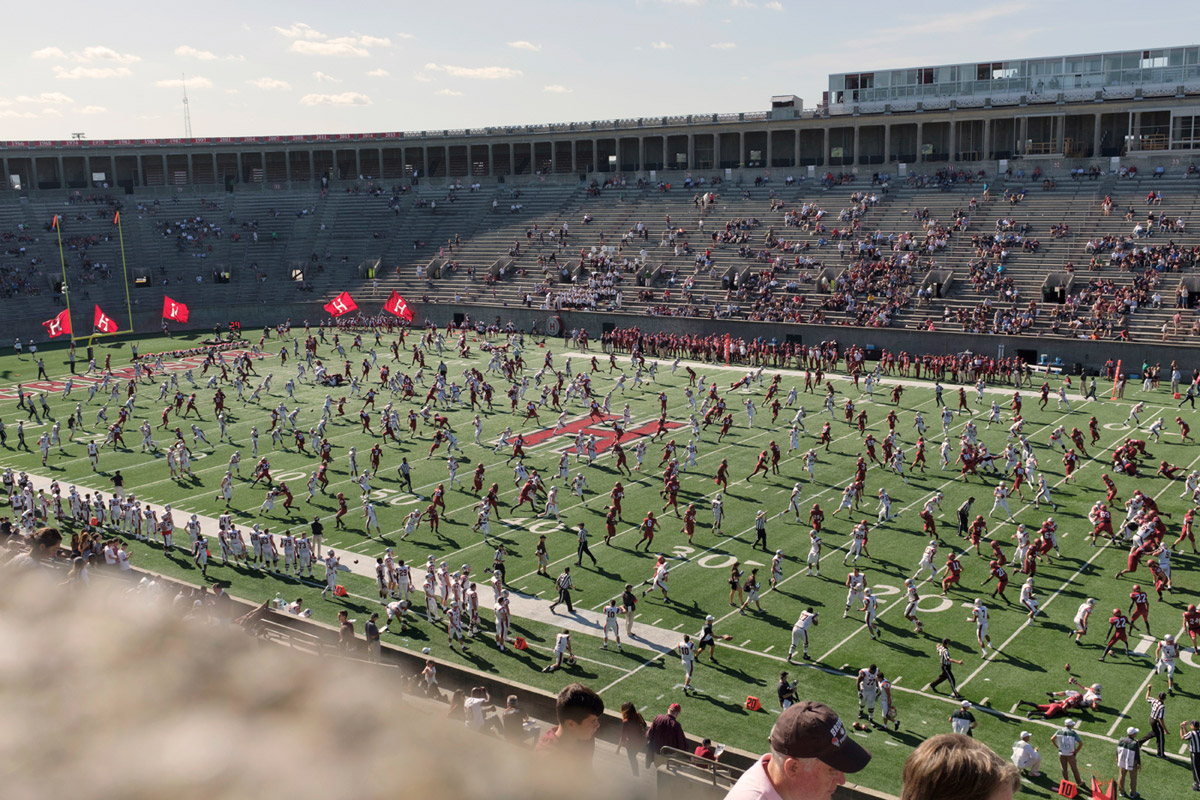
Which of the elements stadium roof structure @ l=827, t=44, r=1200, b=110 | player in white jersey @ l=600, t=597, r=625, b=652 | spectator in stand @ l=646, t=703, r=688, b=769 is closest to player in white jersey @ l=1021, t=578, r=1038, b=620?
player in white jersey @ l=600, t=597, r=625, b=652

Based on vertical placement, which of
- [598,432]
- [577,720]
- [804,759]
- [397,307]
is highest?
[804,759]

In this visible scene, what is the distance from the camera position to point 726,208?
67625 millimetres

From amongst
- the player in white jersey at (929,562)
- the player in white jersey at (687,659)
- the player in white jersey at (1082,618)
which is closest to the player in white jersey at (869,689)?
the player in white jersey at (687,659)

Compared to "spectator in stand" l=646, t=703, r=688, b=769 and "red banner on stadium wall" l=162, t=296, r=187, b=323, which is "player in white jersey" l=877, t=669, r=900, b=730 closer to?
"spectator in stand" l=646, t=703, r=688, b=769

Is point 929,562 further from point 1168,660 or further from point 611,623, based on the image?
point 611,623

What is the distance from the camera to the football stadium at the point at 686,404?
1822cm

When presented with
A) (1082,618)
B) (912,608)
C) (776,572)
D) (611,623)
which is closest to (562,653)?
(611,623)

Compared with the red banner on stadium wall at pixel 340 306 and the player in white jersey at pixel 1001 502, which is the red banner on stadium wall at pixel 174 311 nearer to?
the red banner on stadium wall at pixel 340 306

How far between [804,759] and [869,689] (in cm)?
1341

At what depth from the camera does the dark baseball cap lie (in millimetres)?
3777

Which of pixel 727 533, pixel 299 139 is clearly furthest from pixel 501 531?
pixel 299 139

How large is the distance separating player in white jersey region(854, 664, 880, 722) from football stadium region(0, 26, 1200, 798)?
0.06m

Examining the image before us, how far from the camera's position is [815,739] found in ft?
12.4

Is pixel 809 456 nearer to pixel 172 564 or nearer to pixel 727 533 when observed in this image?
pixel 727 533
